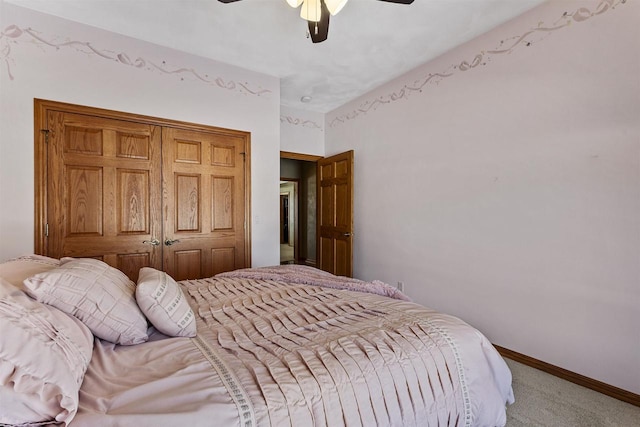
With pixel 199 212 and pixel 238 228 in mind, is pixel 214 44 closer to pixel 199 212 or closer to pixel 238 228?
pixel 199 212

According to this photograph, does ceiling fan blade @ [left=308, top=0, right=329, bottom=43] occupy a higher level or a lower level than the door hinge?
higher

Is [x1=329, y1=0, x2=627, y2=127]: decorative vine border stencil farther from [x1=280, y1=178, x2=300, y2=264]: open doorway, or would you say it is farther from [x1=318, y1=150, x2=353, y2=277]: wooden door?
[x1=280, y1=178, x2=300, y2=264]: open doorway

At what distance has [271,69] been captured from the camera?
3422mm

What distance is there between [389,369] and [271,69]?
10.9 feet

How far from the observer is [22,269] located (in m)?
1.23

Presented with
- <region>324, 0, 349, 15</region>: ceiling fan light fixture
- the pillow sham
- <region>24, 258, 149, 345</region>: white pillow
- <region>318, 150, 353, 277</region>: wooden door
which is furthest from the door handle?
<region>324, 0, 349, 15</region>: ceiling fan light fixture

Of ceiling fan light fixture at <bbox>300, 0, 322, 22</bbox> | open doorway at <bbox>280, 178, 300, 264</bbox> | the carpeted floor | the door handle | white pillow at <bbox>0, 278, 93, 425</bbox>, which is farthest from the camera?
open doorway at <bbox>280, 178, 300, 264</bbox>

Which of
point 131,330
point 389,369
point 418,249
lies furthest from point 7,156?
point 418,249

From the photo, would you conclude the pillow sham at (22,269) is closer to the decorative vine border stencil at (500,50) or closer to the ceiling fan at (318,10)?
the ceiling fan at (318,10)

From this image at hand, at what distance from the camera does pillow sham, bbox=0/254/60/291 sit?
3.62 feet

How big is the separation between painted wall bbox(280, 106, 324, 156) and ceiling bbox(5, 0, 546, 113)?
98 cm

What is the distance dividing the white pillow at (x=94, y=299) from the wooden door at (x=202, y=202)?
1889 mm

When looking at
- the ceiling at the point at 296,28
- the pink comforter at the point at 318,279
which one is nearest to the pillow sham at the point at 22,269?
the pink comforter at the point at 318,279

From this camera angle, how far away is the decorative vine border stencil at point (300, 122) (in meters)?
4.43
